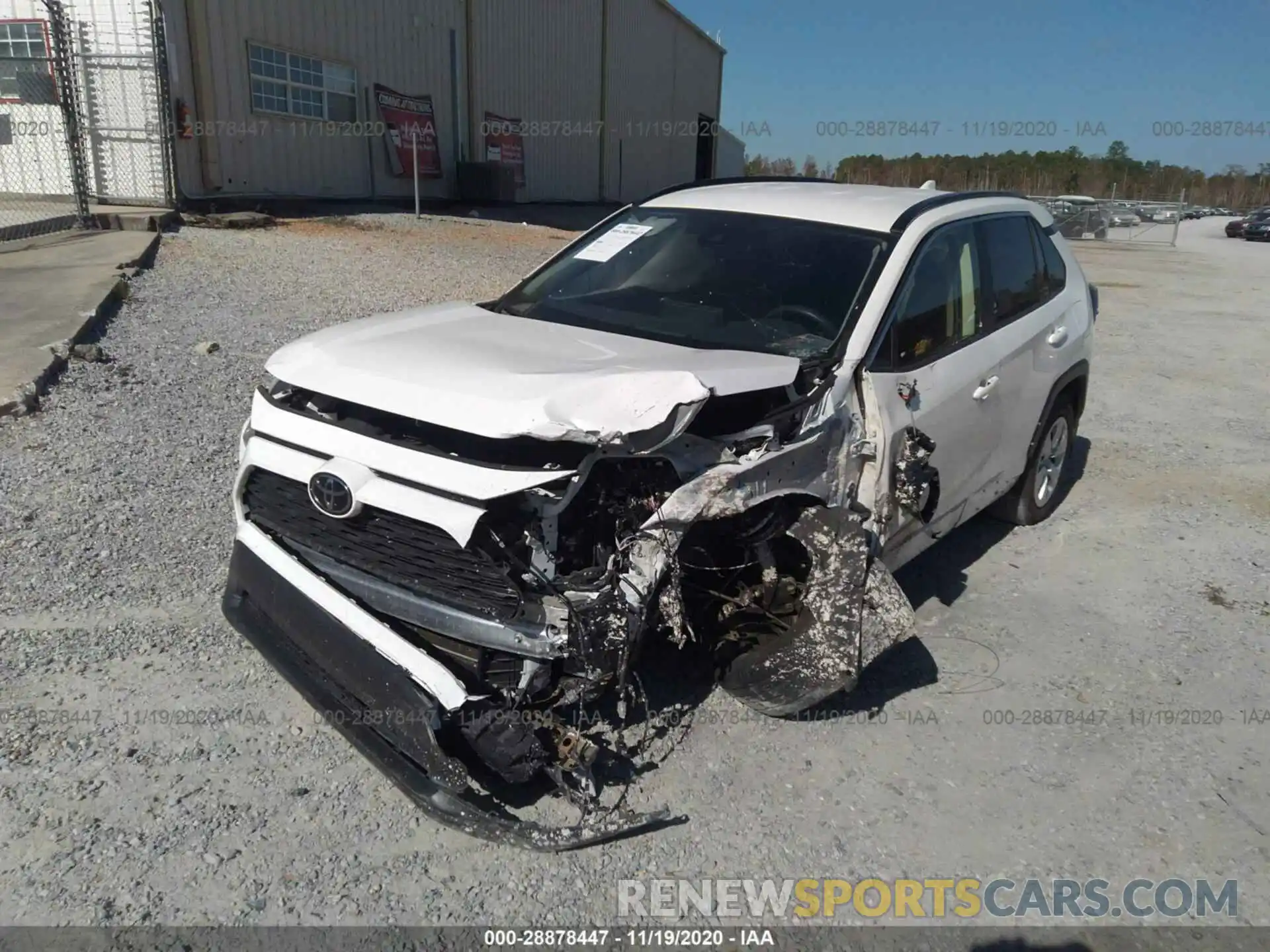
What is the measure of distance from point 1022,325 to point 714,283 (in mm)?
1724

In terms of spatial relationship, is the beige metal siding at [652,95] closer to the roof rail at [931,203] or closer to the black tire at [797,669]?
the roof rail at [931,203]

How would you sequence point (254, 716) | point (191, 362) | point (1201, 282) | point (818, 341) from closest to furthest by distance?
point (254, 716)
point (818, 341)
point (191, 362)
point (1201, 282)

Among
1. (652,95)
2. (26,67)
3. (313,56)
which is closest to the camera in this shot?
(26,67)

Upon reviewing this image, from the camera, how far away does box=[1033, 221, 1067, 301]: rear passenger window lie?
17.3 ft

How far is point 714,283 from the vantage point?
4082 mm

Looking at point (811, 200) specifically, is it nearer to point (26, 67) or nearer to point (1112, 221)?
point (26, 67)

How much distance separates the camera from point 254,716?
331 centimetres

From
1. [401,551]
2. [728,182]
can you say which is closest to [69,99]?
[728,182]

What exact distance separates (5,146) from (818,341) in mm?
14989

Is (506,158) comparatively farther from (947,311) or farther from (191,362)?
(947,311)

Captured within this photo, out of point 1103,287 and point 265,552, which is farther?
point 1103,287

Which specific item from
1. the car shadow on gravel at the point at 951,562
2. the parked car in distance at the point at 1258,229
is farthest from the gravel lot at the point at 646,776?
the parked car in distance at the point at 1258,229

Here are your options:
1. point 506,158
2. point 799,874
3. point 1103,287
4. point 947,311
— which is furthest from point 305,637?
point 506,158

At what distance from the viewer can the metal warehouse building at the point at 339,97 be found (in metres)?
13.7
